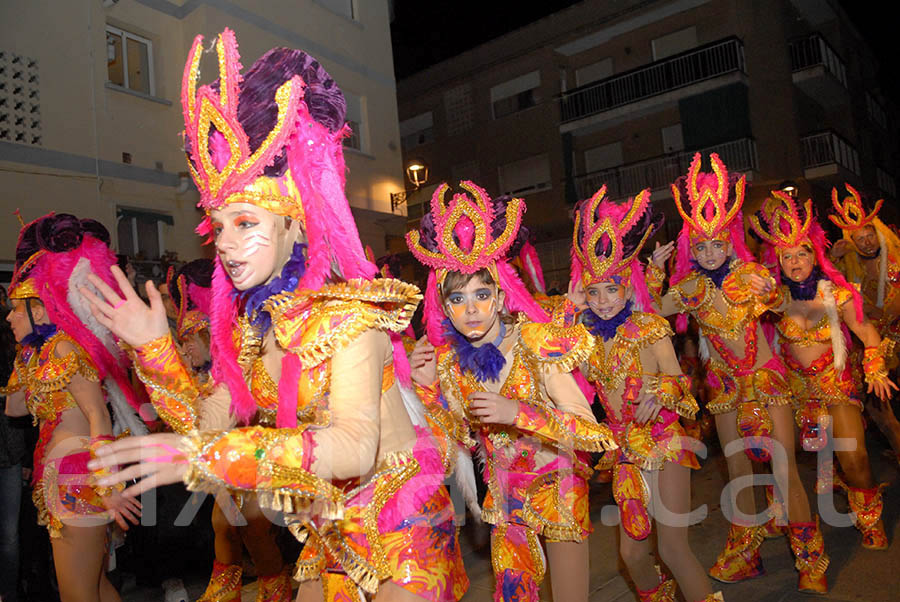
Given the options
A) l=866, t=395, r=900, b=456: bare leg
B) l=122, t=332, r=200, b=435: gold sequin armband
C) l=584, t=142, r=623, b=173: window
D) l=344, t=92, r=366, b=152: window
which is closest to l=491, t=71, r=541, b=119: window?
l=584, t=142, r=623, b=173: window

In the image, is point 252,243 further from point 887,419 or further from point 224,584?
point 887,419

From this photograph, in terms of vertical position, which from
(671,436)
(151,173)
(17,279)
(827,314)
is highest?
(151,173)

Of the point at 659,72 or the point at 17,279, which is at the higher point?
the point at 659,72

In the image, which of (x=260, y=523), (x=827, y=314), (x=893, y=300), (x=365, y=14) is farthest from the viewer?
(x=365, y=14)

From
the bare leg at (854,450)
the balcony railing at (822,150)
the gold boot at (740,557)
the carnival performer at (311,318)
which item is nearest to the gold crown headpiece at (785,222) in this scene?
the bare leg at (854,450)

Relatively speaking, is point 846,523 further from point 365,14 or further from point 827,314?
point 365,14

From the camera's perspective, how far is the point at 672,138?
19.9m

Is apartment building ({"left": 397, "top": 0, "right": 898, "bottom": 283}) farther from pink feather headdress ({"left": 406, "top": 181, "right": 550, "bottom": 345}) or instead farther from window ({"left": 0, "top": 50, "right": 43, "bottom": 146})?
pink feather headdress ({"left": 406, "top": 181, "right": 550, "bottom": 345})

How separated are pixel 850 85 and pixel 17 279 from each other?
2621 cm

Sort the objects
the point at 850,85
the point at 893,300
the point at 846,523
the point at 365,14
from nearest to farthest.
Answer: the point at 846,523 → the point at 893,300 → the point at 365,14 → the point at 850,85

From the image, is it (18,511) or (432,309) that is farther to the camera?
(18,511)

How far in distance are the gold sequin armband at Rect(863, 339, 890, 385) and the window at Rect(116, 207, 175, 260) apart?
8.78 meters

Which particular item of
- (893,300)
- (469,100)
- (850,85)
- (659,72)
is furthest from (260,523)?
(850,85)

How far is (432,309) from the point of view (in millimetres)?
3652
